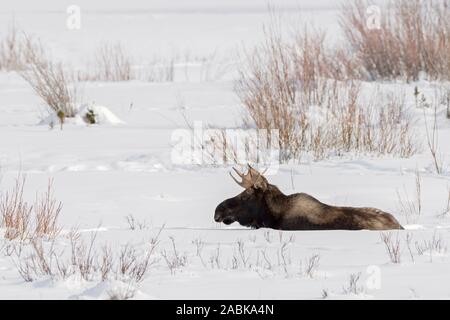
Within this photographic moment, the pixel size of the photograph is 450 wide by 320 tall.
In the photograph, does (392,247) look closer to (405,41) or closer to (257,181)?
(257,181)

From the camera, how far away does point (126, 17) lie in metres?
39.4

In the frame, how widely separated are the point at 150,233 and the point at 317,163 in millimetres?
4082

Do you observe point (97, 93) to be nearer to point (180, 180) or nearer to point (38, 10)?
point (180, 180)

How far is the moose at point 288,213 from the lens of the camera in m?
7.52

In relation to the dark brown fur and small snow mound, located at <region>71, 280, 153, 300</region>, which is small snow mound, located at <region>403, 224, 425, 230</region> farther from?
small snow mound, located at <region>71, 280, 153, 300</region>

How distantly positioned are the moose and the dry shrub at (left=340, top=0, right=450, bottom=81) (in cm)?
984

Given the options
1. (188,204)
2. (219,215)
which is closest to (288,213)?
(219,215)

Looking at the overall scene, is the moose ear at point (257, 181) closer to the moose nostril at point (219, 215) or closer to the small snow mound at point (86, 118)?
the moose nostril at point (219, 215)

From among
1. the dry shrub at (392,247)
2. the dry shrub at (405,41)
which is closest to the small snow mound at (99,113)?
the dry shrub at (405,41)

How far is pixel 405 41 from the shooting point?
18.2 m

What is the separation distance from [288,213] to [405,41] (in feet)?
35.8

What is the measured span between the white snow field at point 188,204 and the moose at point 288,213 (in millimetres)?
228

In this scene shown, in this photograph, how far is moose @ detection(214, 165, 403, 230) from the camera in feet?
24.7
